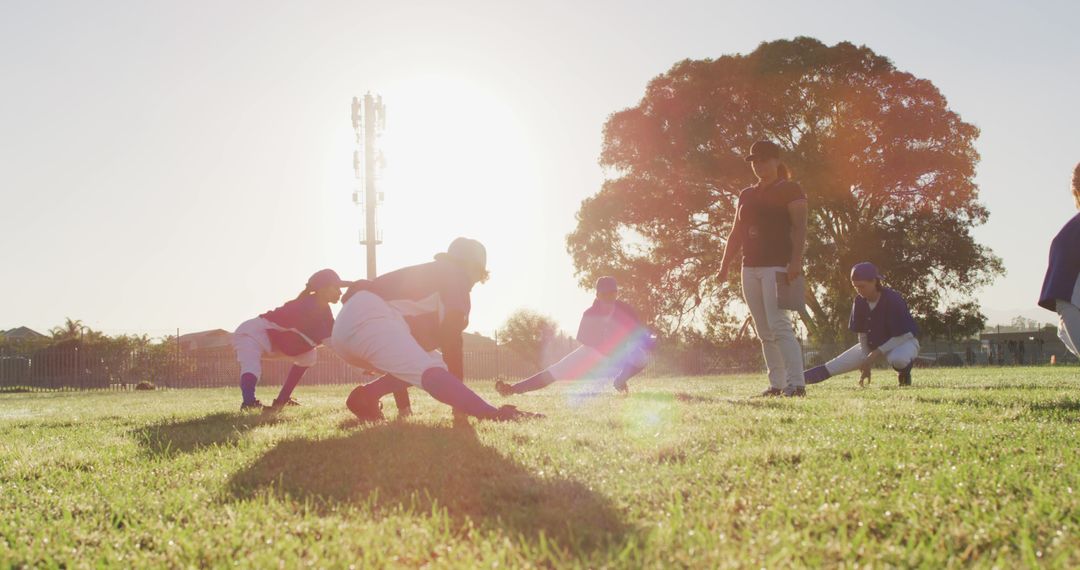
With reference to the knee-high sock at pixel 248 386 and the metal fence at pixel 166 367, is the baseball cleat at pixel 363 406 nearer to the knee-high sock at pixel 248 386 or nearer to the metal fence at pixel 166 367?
the knee-high sock at pixel 248 386

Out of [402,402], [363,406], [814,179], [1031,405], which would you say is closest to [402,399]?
[402,402]

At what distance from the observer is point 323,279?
728 centimetres

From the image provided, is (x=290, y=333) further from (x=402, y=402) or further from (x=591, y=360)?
(x=591, y=360)

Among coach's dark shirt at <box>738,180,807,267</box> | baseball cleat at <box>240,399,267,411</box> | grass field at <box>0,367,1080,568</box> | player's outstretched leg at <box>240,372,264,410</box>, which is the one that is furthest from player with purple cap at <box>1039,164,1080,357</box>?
player's outstretched leg at <box>240,372,264,410</box>

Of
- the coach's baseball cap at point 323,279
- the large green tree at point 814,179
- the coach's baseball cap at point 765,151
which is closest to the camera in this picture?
the coach's baseball cap at point 765,151

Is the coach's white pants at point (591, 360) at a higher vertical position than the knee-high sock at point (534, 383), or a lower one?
higher

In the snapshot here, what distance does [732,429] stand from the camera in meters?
4.04

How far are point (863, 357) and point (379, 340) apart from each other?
620cm

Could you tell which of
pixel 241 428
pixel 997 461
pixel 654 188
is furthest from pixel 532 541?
pixel 654 188

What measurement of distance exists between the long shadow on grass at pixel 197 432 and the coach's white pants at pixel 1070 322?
5285 mm

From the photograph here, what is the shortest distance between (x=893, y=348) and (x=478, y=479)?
7.15 m

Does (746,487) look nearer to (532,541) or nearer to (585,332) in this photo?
(532,541)

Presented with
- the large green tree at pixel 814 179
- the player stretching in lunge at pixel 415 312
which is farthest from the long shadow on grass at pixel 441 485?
the large green tree at pixel 814 179

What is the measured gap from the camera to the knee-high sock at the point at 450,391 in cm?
435
